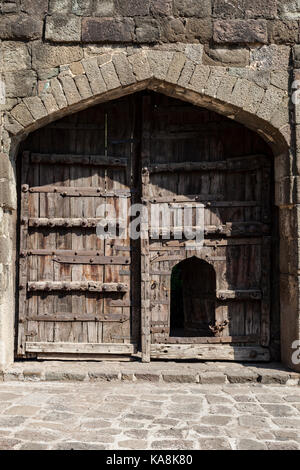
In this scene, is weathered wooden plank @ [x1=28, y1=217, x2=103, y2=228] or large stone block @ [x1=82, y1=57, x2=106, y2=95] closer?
large stone block @ [x1=82, y1=57, x2=106, y2=95]

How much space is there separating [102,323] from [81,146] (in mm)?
2040

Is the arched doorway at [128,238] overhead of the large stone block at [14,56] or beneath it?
beneath

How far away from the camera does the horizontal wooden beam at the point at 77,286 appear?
514 cm

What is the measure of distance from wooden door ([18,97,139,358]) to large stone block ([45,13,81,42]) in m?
0.99

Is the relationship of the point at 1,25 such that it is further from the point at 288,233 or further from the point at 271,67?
the point at 288,233

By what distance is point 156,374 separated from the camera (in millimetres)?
4676

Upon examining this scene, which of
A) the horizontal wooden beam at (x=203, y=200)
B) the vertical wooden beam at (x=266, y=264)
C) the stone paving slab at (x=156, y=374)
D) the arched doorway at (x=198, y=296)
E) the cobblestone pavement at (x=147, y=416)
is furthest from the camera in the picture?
the arched doorway at (x=198, y=296)

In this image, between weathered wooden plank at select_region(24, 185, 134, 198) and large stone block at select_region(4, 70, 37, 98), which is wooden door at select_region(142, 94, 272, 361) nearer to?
weathered wooden plank at select_region(24, 185, 134, 198)

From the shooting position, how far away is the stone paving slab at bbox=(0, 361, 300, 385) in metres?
4.61

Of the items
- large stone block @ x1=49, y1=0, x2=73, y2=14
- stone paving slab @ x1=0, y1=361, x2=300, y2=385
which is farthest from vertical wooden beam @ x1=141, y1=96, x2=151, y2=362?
large stone block @ x1=49, y1=0, x2=73, y2=14

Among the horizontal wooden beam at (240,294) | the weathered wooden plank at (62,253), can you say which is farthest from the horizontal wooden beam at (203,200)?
the horizontal wooden beam at (240,294)

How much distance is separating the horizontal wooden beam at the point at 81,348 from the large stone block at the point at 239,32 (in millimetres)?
3411

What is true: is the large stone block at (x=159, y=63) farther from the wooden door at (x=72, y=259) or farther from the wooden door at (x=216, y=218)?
the wooden door at (x=72, y=259)

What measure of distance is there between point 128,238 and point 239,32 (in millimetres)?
2465
